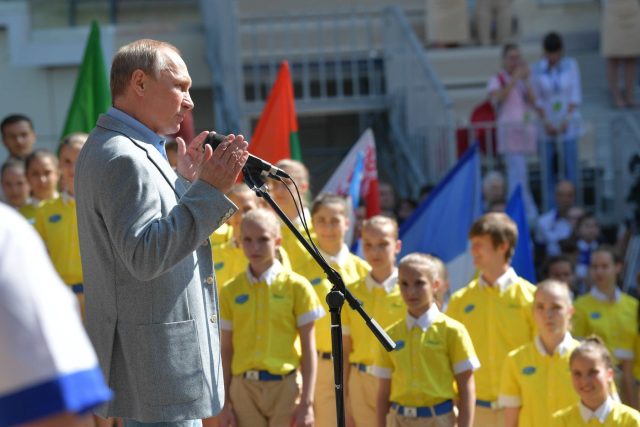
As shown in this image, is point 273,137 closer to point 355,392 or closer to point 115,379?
point 355,392

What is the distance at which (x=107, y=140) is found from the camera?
3709mm

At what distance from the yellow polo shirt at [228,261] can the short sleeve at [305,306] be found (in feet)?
2.75

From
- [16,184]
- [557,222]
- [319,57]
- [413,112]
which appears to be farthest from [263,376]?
[319,57]

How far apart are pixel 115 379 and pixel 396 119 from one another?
10.1m

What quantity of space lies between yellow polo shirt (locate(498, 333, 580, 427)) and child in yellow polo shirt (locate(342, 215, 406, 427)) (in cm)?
74

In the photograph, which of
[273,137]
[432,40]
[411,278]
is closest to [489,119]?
[432,40]

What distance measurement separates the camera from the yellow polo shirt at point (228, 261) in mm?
7547

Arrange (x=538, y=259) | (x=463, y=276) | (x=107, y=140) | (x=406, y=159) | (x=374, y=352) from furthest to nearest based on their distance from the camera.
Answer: (x=406, y=159), (x=538, y=259), (x=463, y=276), (x=374, y=352), (x=107, y=140)

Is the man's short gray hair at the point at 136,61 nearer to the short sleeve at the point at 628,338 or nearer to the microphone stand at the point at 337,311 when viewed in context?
the microphone stand at the point at 337,311

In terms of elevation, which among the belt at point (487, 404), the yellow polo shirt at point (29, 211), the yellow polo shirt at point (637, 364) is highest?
the yellow polo shirt at point (29, 211)

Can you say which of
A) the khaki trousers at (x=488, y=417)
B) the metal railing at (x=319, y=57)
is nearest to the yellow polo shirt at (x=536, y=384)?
the khaki trousers at (x=488, y=417)

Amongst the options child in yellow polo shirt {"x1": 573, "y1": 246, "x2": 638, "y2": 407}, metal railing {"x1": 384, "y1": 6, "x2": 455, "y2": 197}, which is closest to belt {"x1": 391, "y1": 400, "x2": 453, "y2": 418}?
child in yellow polo shirt {"x1": 573, "y1": 246, "x2": 638, "y2": 407}

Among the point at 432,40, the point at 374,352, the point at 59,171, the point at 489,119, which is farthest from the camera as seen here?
the point at 432,40

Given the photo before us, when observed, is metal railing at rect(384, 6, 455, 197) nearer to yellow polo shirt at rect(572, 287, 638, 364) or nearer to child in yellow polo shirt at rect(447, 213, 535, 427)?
yellow polo shirt at rect(572, 287, 638, 364)
